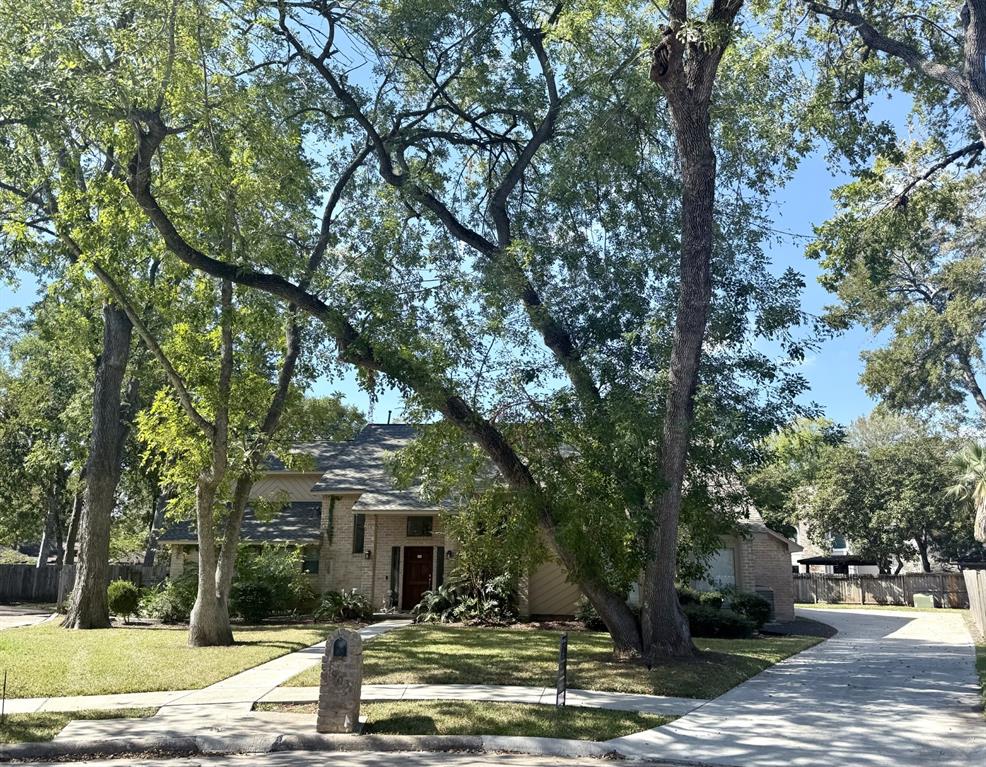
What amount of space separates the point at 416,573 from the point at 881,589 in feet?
96.1

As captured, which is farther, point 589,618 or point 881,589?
point 881,589

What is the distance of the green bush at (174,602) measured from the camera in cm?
2252

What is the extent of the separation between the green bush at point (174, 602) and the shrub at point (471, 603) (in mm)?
6041

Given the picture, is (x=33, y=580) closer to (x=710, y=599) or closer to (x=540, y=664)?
(x=710, y=599)

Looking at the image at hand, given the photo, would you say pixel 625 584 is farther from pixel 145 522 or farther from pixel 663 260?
pixel 145 522

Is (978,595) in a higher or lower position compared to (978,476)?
lower

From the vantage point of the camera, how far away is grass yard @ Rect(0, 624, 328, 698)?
41.2ft

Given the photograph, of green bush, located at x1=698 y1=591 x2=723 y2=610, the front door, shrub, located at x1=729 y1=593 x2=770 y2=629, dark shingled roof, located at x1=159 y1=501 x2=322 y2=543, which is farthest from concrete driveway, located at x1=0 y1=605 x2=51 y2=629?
shrub, located at x1=729 y1=593 x2=770 y2=629

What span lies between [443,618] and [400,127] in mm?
12292

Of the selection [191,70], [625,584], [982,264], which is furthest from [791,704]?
[982,264]

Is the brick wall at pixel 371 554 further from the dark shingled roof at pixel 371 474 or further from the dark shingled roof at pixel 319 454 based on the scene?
the dark shingled roof at pixel 319 454

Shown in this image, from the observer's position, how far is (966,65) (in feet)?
45.3

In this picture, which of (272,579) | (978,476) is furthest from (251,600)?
(978,476)

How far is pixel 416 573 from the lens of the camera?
25406 millimetres
